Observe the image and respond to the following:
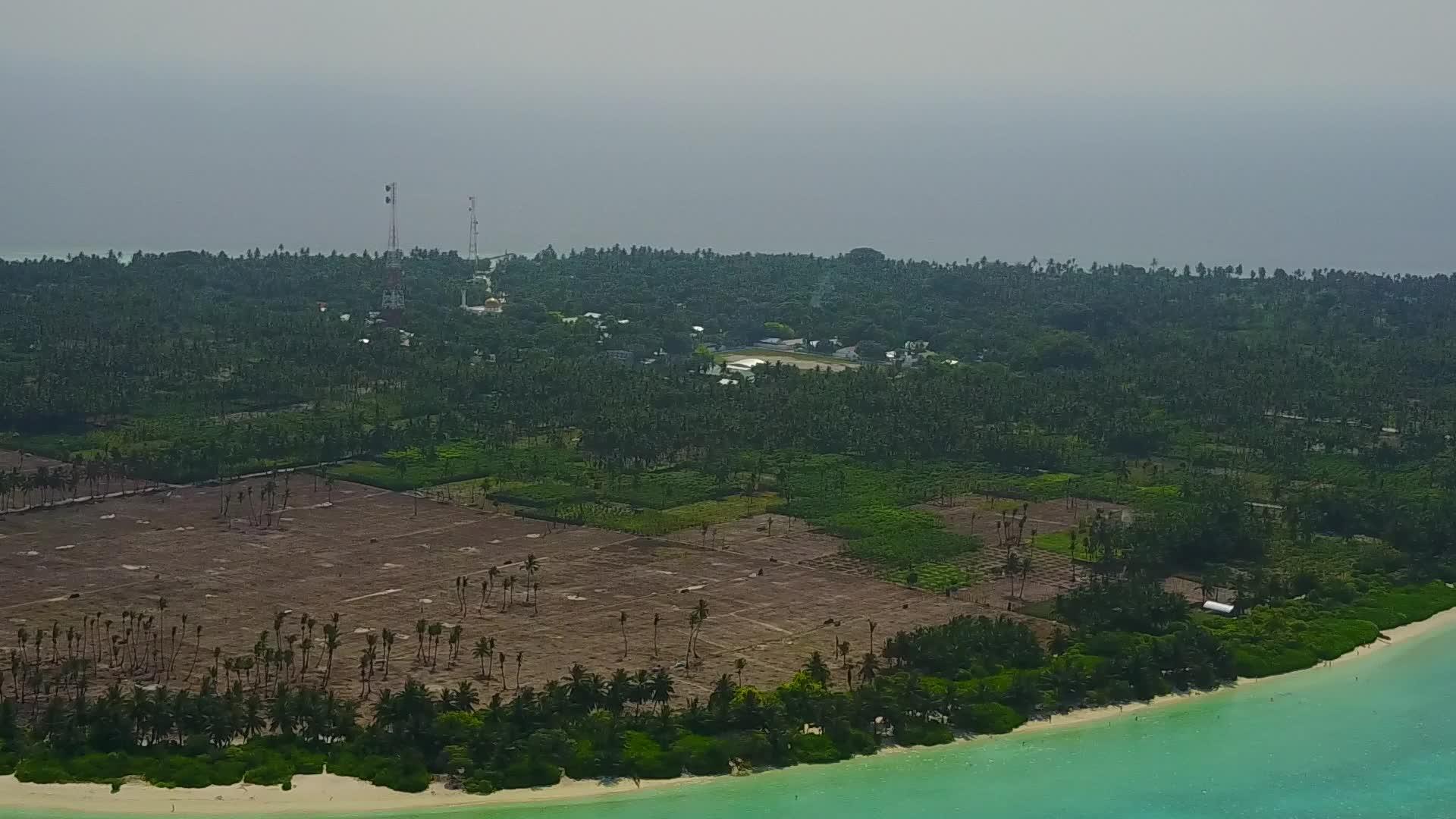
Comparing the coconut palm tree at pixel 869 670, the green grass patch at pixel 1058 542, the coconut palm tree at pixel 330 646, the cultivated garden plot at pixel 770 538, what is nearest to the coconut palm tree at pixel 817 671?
the coconut palm tree at pixel 869 670

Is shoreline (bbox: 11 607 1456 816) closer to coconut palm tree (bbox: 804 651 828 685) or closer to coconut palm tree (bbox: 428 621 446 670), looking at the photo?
coconut palm tree (bbox: 804 651 828 685)

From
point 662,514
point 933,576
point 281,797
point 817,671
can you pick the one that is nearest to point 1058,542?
point 933,576

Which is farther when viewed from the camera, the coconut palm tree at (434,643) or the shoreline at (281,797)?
the coconut palm tree at (434,643)

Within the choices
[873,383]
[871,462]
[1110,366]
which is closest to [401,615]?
[871,462]

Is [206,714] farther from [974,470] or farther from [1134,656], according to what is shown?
[974,470]

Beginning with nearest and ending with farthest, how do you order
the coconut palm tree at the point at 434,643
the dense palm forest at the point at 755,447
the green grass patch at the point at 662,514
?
the dense palm forest at the point at 755,447 → the coconut palm tree at the point at 434,643 → the green grass patch at the point at 662,514

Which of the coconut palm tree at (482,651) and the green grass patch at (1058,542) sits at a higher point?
the green grass patch at (1058,542)

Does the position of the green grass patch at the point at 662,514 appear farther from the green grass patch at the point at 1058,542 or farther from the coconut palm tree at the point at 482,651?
the coconut palm tree at the point at 482,651
